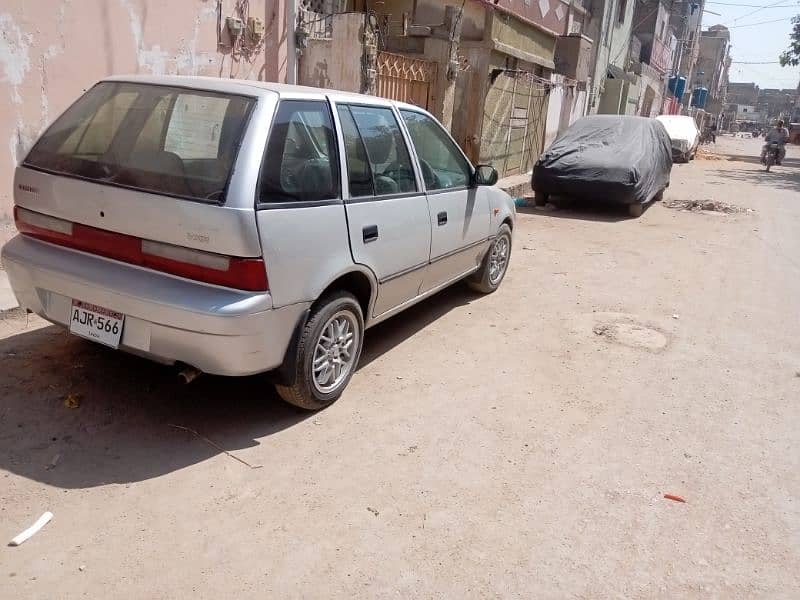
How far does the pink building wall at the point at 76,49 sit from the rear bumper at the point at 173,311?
248 centimetres

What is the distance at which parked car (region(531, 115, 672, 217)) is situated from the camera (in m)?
11.0

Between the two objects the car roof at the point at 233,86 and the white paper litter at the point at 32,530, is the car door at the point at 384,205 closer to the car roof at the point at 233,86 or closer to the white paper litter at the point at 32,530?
the car roof at the point at 233,86

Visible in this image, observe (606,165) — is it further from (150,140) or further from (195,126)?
(150,140)

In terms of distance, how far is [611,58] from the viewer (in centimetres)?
2616

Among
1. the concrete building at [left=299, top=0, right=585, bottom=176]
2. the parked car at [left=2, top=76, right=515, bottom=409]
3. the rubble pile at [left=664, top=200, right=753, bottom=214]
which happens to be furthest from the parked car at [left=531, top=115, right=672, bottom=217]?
the parked car at [left=2, top=76, right=515, bottom=409]

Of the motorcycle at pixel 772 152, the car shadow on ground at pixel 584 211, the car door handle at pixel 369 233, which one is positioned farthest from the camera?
the motorcycle at pixel 772 152

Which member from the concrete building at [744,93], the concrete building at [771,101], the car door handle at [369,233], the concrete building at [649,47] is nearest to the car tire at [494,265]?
the car door handle at [369,233]

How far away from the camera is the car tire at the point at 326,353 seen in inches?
131

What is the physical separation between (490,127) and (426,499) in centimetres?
1081

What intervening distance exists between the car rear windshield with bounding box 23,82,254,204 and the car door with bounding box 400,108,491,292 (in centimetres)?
155

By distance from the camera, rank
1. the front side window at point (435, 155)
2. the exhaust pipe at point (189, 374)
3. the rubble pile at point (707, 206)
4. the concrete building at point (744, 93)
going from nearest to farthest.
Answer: the exhaust pipe at point (189, 374) → the front side window at point (435, 155) → the rubble pile at point (707, 206) → the concrete building at point (744, 93)

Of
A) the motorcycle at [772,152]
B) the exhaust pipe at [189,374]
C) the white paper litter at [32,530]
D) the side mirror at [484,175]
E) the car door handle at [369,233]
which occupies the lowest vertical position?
the white paper litter at [32,530]

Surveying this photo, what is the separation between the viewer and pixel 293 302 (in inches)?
124

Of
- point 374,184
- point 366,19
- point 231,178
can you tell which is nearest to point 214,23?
point 366,19
